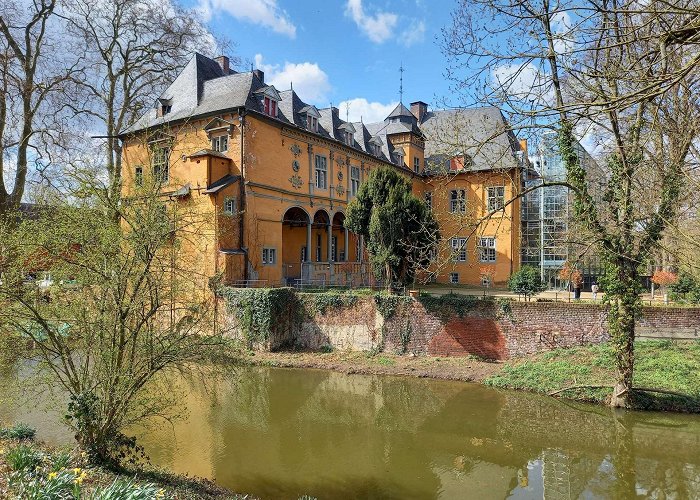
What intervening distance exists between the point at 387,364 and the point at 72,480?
11.5 metres

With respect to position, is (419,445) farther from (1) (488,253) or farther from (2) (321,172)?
(1) (488,253)

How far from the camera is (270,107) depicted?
64.1ft

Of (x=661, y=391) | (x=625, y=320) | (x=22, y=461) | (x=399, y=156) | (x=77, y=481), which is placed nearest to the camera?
(x=77, y=481)

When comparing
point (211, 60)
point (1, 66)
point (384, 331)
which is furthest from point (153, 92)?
point (384, 331)

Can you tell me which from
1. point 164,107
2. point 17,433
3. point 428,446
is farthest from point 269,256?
point 17,433

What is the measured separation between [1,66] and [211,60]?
8.85 meters

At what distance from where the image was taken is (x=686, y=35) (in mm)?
3613

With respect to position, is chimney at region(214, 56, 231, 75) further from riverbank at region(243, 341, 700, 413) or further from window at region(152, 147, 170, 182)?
window at region(152, 147, 170, 182)

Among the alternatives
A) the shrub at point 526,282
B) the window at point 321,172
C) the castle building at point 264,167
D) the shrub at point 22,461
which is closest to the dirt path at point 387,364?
the castle building at point 264,167

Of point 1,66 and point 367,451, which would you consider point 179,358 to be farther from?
point 1,66

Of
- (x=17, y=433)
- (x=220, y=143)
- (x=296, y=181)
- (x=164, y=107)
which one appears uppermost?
(x=164, y=107)

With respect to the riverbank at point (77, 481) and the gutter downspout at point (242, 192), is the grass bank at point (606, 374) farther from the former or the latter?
the gutter downspout at point (242, 192)

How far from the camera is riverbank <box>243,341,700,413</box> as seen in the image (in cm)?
1148

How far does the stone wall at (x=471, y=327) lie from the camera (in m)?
14.1
